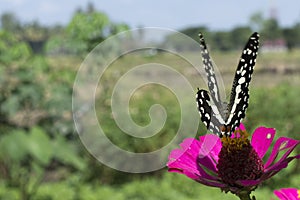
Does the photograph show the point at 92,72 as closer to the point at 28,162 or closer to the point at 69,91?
the point at 69,91

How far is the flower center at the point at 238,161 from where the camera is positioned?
0.59m

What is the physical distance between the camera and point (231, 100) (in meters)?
0.67

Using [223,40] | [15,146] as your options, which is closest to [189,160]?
[15,146]

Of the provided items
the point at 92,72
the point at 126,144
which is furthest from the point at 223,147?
the point at 126,144

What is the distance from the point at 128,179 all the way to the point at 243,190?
3895 mm

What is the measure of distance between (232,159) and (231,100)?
0.08 metres

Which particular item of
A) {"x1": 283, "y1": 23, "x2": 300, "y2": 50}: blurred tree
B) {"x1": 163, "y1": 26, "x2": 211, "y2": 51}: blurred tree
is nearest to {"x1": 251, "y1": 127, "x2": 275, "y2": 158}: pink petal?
{"x1": 163, "y1": 26, "x2": 211, "y2": 51}: blurred tree

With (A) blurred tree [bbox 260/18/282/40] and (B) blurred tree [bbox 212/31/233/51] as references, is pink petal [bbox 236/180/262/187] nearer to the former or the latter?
(B) blurred tree [bbox 212/31/233/51]

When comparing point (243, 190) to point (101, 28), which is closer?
point (243, 190)

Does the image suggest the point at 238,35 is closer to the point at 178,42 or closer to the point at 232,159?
the point at 178,42

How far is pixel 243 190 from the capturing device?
1.81 ft

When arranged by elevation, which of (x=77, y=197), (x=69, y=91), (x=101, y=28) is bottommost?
(x=77, y=197)

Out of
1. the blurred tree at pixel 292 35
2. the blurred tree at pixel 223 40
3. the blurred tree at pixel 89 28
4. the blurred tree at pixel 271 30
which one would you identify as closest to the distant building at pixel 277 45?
the blurred tree at pixel 271 30

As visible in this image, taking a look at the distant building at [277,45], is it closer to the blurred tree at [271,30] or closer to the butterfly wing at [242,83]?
the blurred tree at [271,30]
